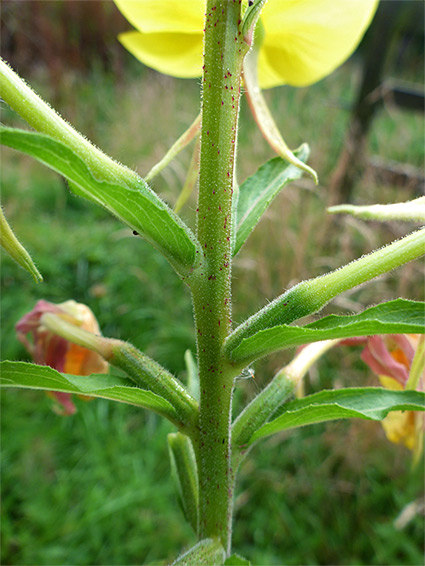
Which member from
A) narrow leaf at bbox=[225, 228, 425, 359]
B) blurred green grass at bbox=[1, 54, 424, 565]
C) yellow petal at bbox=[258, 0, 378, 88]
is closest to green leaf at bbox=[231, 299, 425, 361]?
narrow leaf at bbox=[225, 228, 425, 359]

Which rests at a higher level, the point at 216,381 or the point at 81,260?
the point at 81,260

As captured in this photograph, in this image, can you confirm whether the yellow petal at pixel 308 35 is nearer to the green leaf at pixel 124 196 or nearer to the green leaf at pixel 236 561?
the green leaf at pixel 124 196

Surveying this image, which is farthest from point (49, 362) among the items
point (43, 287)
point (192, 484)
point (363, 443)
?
point (43, 287)

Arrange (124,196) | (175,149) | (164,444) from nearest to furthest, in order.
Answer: (124,196)
(175,149)
(164,444)

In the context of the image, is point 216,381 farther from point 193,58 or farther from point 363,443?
point 363,443

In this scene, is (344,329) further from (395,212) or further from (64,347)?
(64,347)

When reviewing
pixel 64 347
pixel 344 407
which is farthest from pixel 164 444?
pixel 344 407

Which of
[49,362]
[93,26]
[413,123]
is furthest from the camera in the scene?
[93,26]
